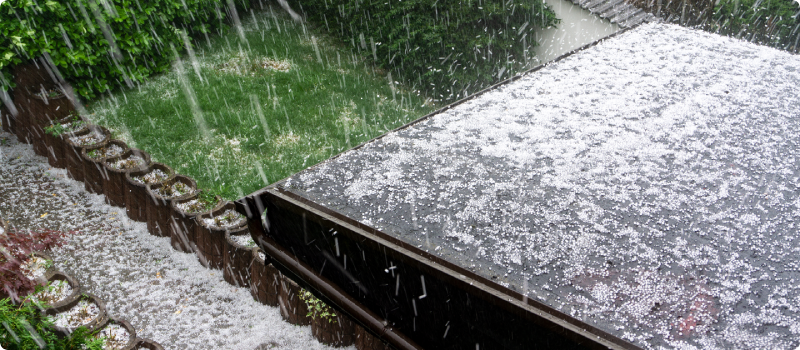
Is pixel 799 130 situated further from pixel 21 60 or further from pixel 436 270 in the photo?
pixel 21 60

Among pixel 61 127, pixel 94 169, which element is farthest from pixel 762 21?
pixel 61 127

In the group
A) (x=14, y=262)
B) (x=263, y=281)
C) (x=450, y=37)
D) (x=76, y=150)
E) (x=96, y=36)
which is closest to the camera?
(x=14, y=262)

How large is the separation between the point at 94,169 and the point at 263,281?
2490 millimetres

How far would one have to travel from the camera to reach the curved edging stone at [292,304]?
12.6 ft

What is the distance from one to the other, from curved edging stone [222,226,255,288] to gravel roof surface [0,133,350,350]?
0.36ft

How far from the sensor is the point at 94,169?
5.10 metres

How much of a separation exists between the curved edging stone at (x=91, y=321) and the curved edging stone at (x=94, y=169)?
1.74 m

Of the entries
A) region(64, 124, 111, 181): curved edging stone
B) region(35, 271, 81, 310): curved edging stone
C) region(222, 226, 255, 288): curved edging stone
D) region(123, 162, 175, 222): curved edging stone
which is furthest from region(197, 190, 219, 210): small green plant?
region(64, 124, 111, 181): curved edging stone

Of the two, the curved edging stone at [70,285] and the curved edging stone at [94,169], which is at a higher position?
the curved edging stone at [94,169]

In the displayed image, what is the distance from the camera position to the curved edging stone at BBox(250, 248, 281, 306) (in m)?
3.93

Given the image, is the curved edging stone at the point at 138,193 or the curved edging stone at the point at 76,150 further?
the curved edging stone at the point at 76,150

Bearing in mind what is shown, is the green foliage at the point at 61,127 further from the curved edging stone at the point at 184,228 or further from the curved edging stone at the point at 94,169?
the curved edging stone at the point at 184,228

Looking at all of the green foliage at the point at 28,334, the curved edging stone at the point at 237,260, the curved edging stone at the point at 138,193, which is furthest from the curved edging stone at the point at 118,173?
the green foliage at the point at 28,334

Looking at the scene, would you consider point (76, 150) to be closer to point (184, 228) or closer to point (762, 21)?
point (184, 228)
